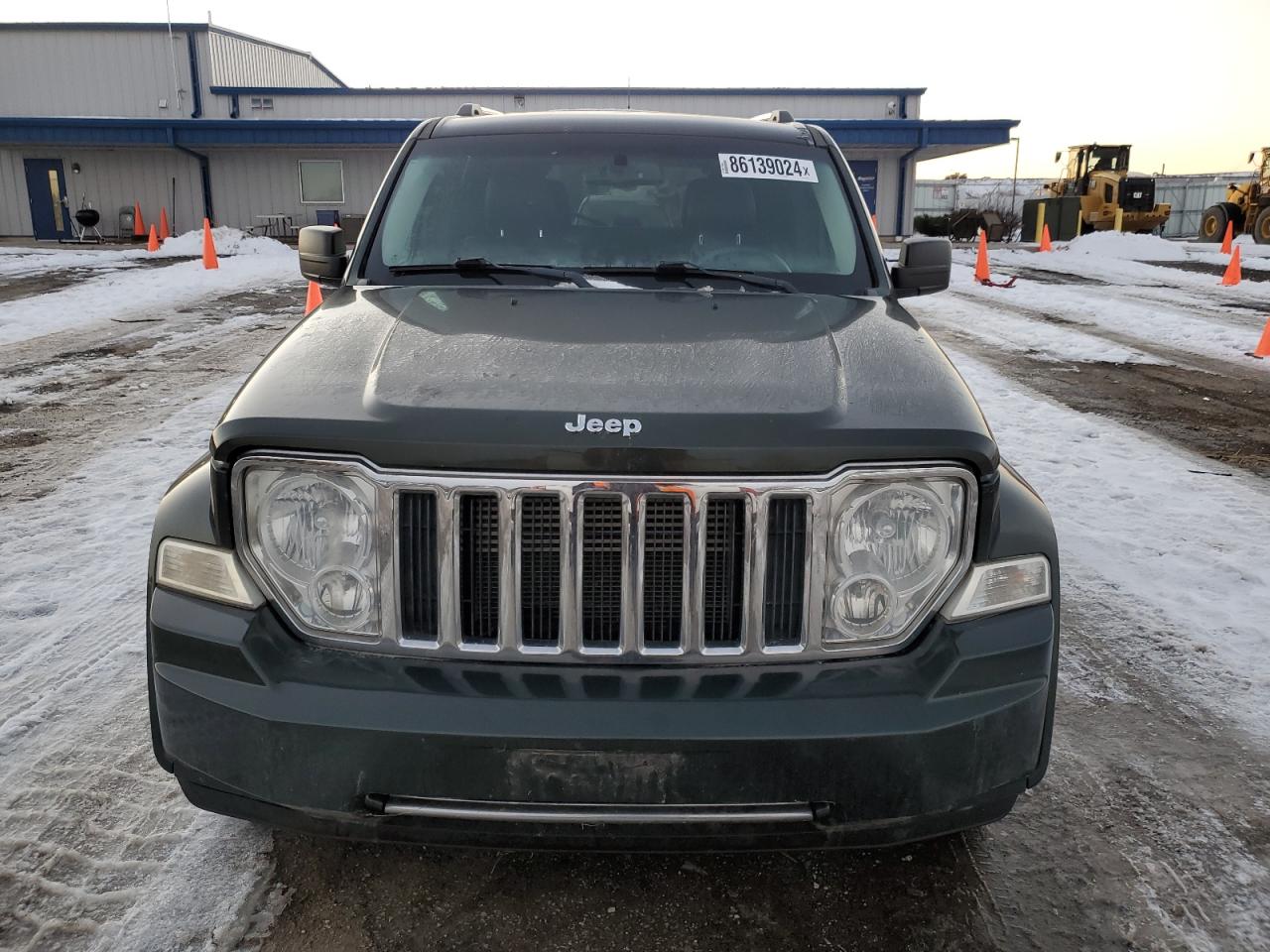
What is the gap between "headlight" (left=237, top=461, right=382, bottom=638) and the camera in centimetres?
206

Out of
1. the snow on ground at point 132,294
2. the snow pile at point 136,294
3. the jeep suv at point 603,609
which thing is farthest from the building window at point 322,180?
the jeep suv at point 603,609

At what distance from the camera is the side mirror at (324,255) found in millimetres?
3496

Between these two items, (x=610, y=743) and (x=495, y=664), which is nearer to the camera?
(x=610, y=743)

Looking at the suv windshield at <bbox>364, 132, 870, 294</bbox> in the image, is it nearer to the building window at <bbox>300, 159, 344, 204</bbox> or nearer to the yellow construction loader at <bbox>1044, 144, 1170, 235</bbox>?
the yellow construction loader at <bbox>1044, 144, 1170, 235</bbox>

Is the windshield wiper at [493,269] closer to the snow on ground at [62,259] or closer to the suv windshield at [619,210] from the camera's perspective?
the suv windshield at [619,210]

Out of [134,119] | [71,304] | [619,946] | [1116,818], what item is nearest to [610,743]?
[619,946]

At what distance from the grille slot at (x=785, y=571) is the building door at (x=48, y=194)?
131 ft

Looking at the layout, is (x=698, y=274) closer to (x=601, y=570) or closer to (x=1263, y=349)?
(x=601, y=570)

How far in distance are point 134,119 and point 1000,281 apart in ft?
91.6

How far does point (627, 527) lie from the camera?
2008mm

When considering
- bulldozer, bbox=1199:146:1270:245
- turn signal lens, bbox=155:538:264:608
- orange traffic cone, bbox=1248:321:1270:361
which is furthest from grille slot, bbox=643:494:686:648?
bulldozer, bbox=1199:146:1270:245

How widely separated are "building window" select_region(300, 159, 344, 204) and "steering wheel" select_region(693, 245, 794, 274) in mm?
34873

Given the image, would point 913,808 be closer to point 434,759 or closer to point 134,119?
point 434,759

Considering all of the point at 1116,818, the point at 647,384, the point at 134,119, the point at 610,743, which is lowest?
the point at 1116,818
